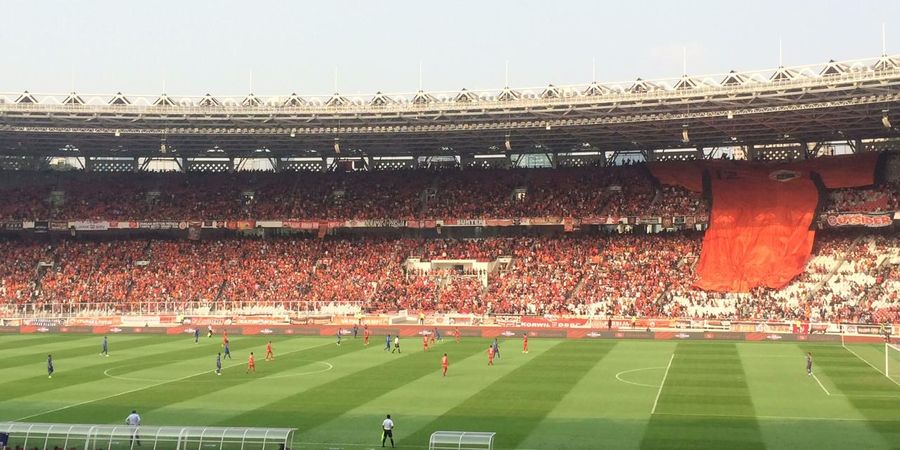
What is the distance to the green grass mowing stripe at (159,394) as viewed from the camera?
115 feet

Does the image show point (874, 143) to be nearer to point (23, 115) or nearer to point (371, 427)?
point (371, 427)

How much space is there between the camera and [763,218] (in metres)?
73.9

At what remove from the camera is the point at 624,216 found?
78375 millimetres

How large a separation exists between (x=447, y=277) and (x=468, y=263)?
2136mm

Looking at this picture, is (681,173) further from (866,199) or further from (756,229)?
(866,199)

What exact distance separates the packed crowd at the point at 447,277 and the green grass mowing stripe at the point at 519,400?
58.1ft

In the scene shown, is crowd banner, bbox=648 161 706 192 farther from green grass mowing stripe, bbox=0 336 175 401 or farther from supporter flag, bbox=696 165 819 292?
green grass mowing stripe, bbox=0 336 175 401

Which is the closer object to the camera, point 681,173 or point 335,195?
point 681,173

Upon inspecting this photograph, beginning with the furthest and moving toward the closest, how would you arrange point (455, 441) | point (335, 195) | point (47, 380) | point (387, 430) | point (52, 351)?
point (335, 195) → point (52, 351) → point (47, 380) → point (387, 430) → point (455, 441)

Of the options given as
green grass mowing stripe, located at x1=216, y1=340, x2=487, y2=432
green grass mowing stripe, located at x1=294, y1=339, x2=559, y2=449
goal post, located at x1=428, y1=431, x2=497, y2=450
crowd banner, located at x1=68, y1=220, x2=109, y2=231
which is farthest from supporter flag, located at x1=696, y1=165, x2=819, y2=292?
crowd banner, located at x1=68, y1=220, x2=109, y2=231

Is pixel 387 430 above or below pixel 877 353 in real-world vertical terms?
below

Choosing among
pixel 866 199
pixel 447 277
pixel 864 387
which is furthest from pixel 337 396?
pixel 866 199

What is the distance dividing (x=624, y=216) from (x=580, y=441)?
1948 inches

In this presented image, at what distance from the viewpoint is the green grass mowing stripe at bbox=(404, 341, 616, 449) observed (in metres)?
32.3
